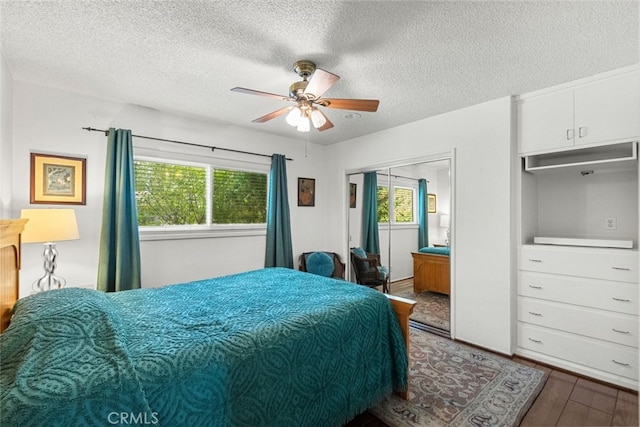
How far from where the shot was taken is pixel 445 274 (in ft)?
11.3

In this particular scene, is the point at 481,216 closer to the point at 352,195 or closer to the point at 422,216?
the point at 422,216

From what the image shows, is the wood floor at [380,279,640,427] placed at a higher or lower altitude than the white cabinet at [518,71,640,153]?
lower

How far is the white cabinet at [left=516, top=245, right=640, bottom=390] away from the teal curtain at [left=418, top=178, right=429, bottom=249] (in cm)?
104

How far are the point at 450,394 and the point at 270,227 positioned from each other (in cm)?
271

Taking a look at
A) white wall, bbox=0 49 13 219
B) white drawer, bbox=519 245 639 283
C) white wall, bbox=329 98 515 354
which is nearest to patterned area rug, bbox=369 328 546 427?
white wall, bbox=329 98 515 354

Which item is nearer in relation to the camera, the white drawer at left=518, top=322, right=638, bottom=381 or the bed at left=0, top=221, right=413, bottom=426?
the bed at left=0, top=221, right=413, bottom=426

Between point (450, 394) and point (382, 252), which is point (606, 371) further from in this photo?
point (382, 252)

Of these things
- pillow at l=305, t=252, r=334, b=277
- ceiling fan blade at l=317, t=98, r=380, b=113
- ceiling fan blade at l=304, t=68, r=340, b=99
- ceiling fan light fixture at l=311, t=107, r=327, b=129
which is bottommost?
pillow at l=305, t=252, r=334, b=277

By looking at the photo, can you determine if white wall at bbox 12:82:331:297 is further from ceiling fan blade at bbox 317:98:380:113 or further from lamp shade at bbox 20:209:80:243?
ceiling fan blade at bbox 317:98:380:113

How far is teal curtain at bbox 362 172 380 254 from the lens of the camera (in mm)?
4113

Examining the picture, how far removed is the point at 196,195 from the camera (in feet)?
11.8

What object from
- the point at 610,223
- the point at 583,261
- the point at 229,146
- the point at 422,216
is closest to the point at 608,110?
the point at 610,223

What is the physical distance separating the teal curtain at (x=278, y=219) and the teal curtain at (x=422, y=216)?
1.75 meters

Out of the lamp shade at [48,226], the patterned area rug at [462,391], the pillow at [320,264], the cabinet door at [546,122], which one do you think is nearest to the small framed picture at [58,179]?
the lamp shade at [48,226]
